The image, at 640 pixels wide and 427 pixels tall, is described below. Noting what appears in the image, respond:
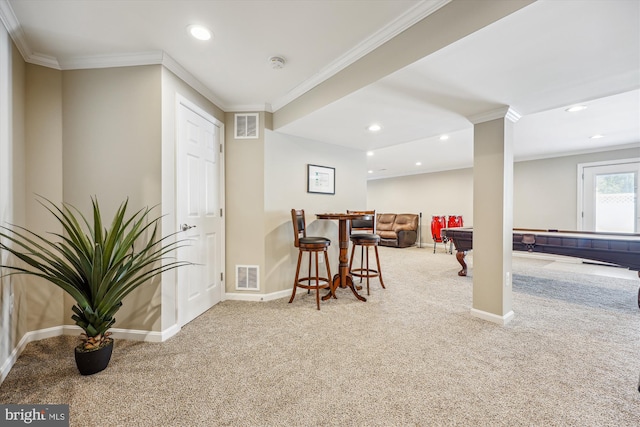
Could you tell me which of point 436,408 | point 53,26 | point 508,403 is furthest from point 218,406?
point 53,26

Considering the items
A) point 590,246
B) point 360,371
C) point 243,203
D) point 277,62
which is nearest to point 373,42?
point 277,62

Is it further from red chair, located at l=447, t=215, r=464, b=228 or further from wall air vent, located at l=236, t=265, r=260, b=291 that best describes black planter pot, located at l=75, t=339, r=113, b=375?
red chair, located at l=447, t=215, r=464, b=228

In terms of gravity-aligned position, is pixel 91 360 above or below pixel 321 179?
below

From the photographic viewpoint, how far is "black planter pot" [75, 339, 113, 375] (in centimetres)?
167

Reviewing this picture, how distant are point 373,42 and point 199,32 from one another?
127 cm

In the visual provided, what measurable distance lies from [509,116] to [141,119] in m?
3.33

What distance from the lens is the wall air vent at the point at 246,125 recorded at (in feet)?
10.2

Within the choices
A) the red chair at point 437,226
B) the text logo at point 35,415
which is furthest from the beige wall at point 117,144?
the red chair at point 437,226

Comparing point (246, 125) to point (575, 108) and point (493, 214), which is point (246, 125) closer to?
point (493, 214)

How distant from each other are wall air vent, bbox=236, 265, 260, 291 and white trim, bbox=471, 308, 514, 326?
237 cm

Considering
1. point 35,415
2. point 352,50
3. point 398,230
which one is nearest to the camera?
point 35,415

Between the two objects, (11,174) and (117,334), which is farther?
(117,334)

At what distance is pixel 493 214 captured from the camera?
8.17ft

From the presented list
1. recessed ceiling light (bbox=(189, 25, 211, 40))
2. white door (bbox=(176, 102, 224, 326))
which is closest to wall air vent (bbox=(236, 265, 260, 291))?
white door (bbox=(176, 102, 224, 326))
